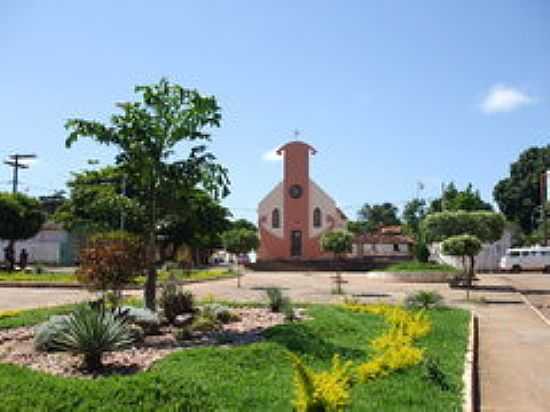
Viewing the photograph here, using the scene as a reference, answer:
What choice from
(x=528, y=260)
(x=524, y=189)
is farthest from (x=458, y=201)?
(x=524, y=189)

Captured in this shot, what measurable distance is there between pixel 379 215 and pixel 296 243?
61.9m

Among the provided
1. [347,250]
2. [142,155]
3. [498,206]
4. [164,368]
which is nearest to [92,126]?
[142,155]

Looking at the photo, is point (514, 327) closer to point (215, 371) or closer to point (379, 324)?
point (379, 324)

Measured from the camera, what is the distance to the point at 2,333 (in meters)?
12.6

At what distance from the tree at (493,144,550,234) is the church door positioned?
34460mm

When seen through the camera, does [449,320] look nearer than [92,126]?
No

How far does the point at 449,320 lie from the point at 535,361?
4.66 meters

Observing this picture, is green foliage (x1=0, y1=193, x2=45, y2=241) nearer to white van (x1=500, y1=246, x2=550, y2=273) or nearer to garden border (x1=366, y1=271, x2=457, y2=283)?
garden border (x1=366, y1=271, x2=457, y2=283)

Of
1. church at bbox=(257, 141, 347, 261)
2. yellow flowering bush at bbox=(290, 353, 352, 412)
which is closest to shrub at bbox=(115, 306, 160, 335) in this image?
yellow flowering bush at bbox=(290, 353, 352, 412)

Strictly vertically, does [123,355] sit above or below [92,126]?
below

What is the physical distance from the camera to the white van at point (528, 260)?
53.6 metres

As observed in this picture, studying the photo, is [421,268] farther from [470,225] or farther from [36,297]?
[36,297]

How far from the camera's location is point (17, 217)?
44.9 metres

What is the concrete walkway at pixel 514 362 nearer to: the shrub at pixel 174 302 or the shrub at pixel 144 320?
the shrub at pixel 144 320
